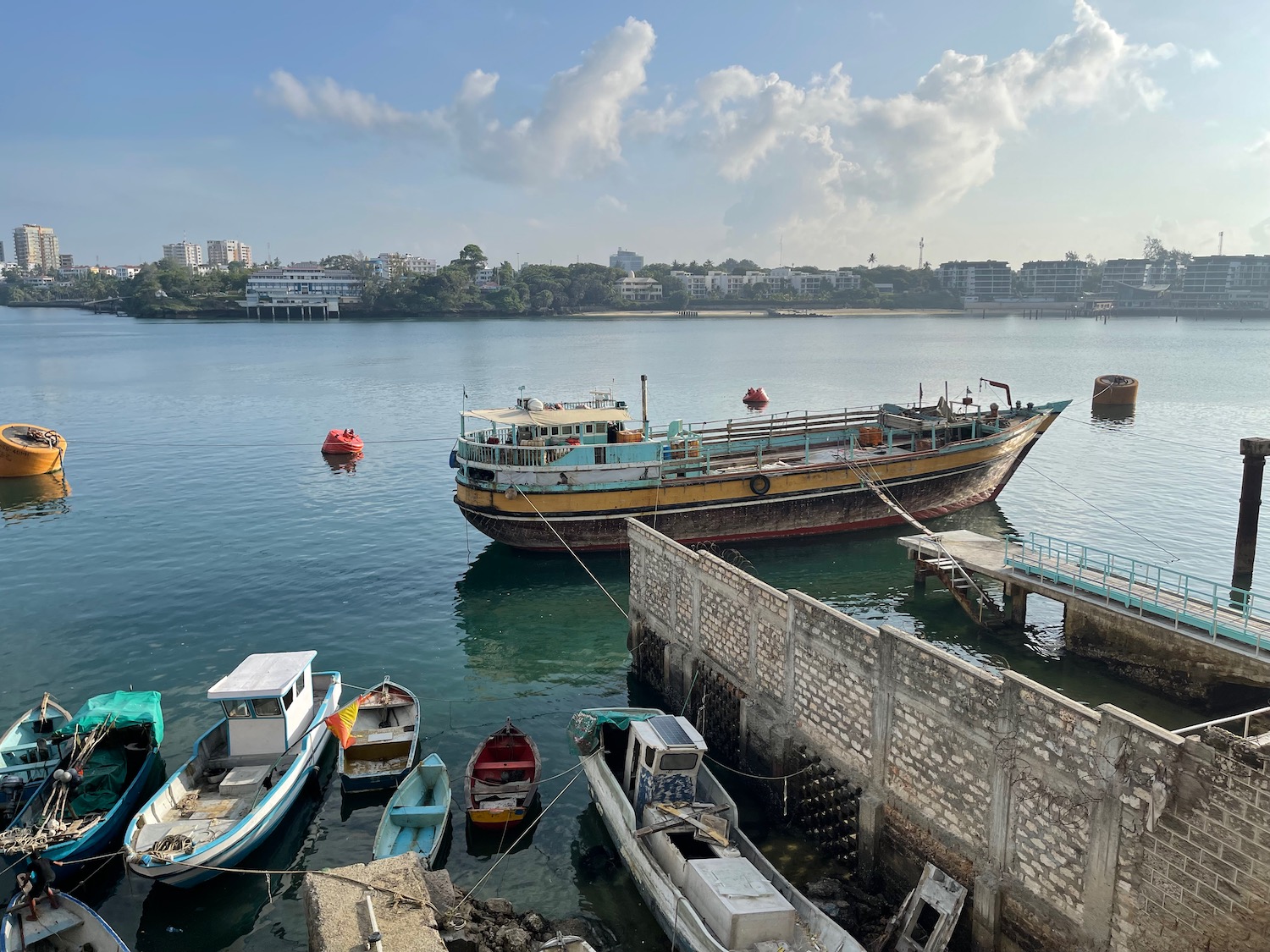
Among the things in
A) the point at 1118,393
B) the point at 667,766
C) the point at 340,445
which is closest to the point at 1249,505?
the point at 667,766

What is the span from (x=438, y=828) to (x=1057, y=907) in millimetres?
10886

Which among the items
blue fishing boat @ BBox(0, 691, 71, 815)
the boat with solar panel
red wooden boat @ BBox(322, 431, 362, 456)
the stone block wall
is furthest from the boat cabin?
red wooden boat @ BBox(322, 431, 362, 456)

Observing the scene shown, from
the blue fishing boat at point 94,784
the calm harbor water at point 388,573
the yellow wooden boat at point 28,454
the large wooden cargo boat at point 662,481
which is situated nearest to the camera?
the blue fishing boat at point 94,784

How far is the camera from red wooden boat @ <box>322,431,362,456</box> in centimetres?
5566

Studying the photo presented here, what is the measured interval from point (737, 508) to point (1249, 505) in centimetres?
1738

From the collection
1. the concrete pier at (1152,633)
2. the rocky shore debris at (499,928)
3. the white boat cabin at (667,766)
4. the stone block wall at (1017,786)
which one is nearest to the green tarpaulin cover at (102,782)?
the rocky shore debris at (499,928)

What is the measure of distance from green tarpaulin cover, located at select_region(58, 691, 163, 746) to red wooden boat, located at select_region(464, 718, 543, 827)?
729 centimetres

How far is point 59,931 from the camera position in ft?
44.6

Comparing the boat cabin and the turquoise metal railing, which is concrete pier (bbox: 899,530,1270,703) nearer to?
the turquoise metal railing

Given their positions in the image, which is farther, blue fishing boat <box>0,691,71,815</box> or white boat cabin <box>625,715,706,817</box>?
blue fishing boat <box>0,691,71,815</box>

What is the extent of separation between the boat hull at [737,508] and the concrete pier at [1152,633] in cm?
999

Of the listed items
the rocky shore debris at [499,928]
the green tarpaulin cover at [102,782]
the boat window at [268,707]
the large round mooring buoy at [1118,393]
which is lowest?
the rocky shore debris at [499,928]

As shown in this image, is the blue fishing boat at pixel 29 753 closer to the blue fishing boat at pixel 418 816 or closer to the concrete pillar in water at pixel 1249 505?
the blue fishing boat at pixel 418 816

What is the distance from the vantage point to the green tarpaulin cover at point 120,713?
18906mm
